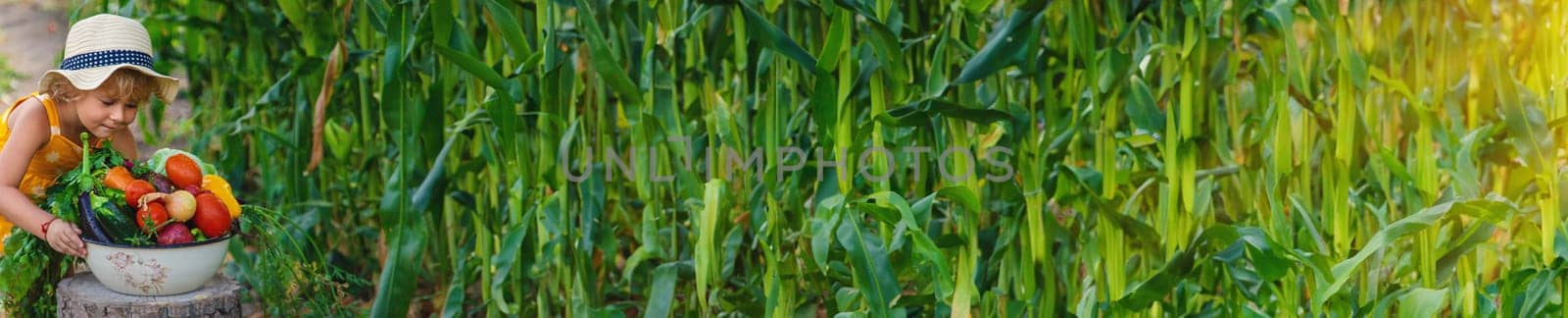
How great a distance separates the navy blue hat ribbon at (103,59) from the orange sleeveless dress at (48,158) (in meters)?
0.05

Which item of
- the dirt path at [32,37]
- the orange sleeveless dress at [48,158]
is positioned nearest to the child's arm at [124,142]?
the orange sleeveless dress at [48,158]

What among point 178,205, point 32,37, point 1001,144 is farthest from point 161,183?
point 32,37

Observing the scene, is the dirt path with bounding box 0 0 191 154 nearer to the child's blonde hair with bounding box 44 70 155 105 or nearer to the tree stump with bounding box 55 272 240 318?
the tree stump with bounding box 55 272 240 318

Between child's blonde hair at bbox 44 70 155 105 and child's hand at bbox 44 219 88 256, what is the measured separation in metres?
0.12

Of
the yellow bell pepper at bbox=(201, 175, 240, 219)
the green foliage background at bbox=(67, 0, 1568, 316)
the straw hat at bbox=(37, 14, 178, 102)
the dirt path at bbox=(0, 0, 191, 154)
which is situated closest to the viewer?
the straw hat at bbox=(37, 14, 178, 102)

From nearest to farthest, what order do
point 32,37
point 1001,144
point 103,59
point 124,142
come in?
1. point 103,59
2. point 124,142
3. point 1001,144
4. point 32,37

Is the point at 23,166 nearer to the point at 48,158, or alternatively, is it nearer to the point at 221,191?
the point at 48,158

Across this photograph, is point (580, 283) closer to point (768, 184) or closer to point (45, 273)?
point (768, 184)

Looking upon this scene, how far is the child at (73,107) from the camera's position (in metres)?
1.42

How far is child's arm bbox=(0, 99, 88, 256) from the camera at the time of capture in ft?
4.67

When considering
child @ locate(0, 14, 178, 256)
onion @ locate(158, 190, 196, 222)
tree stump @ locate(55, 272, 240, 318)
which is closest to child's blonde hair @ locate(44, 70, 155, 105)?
child @ locate(0, 14, 178, 256)

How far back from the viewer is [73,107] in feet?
4.79

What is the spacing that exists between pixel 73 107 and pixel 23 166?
0.07 meters

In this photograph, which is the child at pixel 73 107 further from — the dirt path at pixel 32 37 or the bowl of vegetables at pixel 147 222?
the dirt path at pixel 32 37
